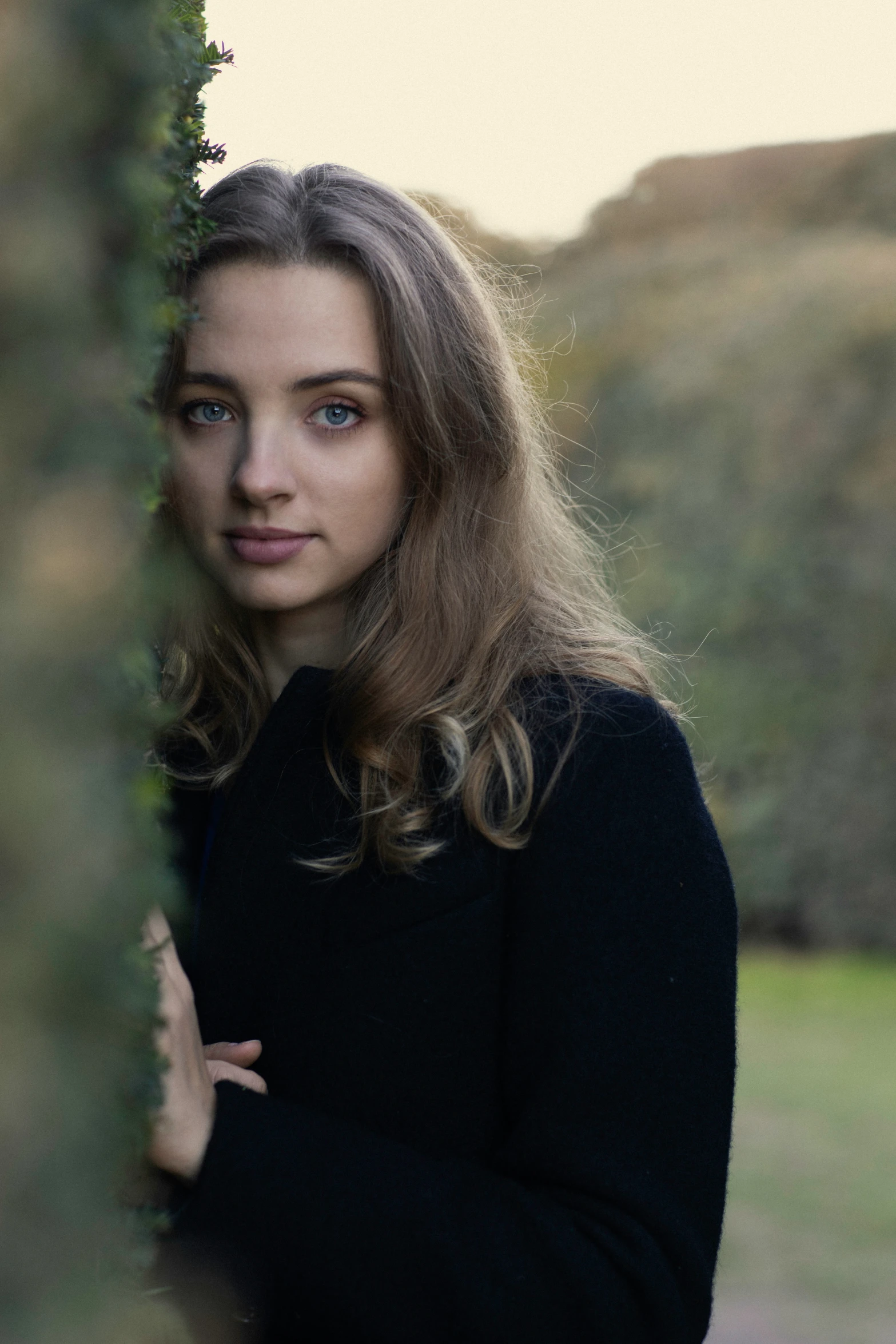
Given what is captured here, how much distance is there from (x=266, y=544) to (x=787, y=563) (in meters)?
6.55

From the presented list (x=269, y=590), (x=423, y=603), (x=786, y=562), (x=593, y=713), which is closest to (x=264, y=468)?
(x=269, y=590)

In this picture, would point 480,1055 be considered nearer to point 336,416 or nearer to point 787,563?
point 336,416

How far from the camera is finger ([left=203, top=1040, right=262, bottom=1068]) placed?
1539 mm

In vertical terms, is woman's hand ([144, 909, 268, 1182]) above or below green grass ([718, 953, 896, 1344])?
above

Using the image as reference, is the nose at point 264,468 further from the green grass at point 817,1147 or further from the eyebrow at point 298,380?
the green grass at point 817,1147

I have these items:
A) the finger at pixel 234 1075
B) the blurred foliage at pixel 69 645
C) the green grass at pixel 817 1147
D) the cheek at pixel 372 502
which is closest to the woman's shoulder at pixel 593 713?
the cheek at pixel 372 502

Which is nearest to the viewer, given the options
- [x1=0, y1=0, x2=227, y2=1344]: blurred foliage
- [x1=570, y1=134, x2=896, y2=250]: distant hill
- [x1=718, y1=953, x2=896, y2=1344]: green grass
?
[x1=0, y1=0, x2=227, y2=1344]: blurred foliage

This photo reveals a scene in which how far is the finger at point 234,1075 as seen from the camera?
1458mm

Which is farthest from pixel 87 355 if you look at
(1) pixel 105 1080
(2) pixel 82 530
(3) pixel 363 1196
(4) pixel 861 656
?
(4) pixel 861 656

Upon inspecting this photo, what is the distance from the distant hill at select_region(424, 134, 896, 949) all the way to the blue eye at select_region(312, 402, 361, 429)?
593 centimetres

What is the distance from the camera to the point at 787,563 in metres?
7.88

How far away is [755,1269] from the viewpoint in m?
5.12

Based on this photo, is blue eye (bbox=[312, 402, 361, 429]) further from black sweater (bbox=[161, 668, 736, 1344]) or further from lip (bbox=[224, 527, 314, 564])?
black sweater (bbox=[161, 668, 736, 1344])

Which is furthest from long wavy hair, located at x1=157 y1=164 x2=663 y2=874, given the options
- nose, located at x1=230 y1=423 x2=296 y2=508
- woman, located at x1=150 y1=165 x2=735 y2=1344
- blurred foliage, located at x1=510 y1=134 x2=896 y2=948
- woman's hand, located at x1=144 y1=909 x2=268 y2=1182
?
Answer: blurred foliage, located at x1=510 y1=134 x2=896 y2=948
